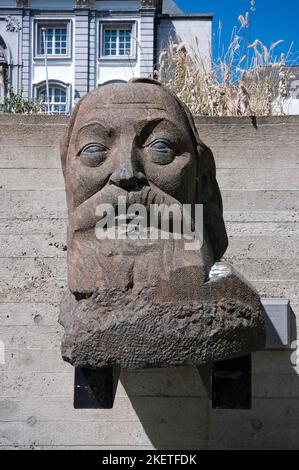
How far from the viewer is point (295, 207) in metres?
3.54

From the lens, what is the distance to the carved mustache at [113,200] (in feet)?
7.32

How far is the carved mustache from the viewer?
2230 mm

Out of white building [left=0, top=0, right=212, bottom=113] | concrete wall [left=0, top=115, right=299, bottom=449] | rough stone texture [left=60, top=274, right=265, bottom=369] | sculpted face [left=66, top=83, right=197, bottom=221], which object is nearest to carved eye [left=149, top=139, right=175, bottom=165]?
sculpted face [left=66, top=83, right=197, bottom=221]

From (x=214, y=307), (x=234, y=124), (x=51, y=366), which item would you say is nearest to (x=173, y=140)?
(x=214, y=307)

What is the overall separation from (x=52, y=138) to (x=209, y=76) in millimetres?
1120

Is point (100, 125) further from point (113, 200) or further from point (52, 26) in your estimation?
point (52, 26)

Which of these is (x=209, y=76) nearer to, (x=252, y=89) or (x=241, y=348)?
(x=252, y=89)

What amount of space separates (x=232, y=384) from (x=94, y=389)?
55 cm

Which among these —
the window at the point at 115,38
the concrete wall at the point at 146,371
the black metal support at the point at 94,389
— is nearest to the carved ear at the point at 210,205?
the black metal support at the point at 94,389

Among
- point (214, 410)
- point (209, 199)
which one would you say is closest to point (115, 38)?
point (214, 410)

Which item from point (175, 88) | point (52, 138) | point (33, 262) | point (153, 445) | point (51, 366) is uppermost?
point (175, 88)

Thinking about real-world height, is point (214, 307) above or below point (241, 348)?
above

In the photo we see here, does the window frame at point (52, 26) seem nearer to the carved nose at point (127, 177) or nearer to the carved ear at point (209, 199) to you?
the carved ear at point (209, 199)

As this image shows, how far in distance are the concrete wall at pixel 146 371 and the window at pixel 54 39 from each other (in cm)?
1564
